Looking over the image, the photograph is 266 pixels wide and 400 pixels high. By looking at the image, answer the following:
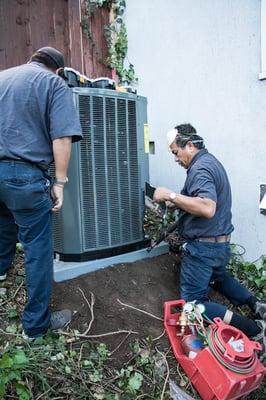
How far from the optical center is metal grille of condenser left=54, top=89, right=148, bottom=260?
8.99 ft

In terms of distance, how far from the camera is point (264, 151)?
332 centimetres

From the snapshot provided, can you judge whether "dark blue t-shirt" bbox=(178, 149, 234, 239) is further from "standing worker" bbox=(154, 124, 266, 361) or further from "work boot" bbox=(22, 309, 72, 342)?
"work boot" bbox=(22, 309, 72, 342)

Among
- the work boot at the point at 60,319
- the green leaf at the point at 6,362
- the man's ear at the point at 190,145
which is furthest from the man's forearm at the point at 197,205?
the green leaf at the point at 6,362

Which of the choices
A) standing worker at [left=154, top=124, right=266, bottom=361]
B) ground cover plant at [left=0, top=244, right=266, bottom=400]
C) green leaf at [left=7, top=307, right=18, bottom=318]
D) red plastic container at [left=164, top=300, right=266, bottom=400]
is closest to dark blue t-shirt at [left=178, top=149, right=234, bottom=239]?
standing worker at [left=154, top=124, right=266, bottom=361]

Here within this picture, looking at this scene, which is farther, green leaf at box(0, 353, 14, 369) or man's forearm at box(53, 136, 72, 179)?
man's forearm at box(53, 136, 72, 179)

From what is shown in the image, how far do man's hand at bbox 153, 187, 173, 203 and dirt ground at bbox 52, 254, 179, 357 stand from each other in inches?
23.3

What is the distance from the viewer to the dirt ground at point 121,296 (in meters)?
2.49

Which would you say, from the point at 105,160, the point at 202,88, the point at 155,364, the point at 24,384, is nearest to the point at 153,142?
the point at 202,88

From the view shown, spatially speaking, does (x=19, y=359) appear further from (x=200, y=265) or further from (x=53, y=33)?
(x=53, y=33)

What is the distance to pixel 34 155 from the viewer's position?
2.18 meters

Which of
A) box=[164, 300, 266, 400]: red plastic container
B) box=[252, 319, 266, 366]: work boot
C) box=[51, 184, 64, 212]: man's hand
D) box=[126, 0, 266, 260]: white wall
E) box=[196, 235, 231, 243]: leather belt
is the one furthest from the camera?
box=[126, 0, 266, 260]: white wall

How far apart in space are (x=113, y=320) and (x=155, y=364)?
0.39 metres

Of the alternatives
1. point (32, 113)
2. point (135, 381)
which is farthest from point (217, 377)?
point (32, 113)

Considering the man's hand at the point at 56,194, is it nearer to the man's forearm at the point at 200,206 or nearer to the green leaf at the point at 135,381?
the man's forearm at the point at 200,206
